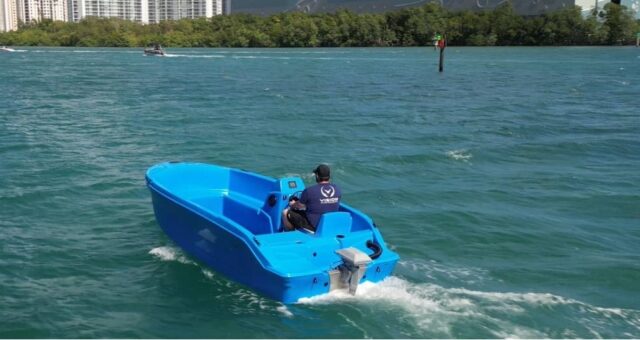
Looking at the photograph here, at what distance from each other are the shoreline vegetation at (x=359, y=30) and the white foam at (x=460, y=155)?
10224cm

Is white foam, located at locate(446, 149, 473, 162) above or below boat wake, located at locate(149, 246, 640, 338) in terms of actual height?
above

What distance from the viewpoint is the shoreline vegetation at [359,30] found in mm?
112125

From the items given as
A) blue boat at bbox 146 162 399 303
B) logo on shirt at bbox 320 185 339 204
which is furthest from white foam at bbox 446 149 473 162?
logo on shirt at bbox 320 185 339 204

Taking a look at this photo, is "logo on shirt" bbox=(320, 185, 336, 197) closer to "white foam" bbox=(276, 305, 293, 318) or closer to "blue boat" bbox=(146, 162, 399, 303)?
"blue boat" bbox=(146, 162, 399, 303)

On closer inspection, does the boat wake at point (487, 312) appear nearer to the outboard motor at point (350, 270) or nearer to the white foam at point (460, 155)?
the outboard motor at point (350, 270)

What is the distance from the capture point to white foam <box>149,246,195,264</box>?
10.1m

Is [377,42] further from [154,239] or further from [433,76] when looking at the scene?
[154,239]

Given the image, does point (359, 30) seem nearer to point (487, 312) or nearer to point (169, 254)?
point (169, 254)

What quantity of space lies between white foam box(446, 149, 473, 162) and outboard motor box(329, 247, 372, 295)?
10.9m

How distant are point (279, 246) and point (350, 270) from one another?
41.1 inches

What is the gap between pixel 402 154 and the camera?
19.1 meters

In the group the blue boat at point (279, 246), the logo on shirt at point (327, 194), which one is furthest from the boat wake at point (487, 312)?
the logo on shirt at point (327, 194)

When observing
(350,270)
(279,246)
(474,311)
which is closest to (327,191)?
(279,246)

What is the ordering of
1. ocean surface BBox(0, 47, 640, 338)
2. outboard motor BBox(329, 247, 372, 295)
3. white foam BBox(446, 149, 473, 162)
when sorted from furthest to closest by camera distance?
white foam BBox(446, 149, 473, 162) < ocean surface BBox(0, 47, 640, 338) < outboard motor BBox(329, 247, 372, 295)
